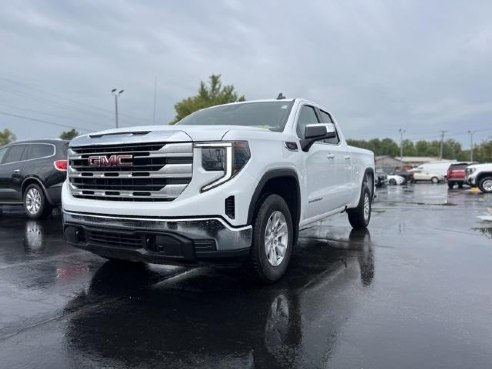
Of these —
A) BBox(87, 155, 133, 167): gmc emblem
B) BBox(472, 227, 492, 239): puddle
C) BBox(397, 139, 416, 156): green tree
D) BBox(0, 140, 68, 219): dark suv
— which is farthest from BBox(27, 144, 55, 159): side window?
BBox(397, 139, 416, 156): green tree

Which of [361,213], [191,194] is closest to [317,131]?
[191,194]

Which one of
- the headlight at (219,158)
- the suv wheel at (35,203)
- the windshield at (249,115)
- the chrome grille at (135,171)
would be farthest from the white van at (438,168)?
the chrome grille at (135,171)

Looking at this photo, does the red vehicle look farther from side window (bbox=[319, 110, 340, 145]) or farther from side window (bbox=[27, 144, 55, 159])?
side window (bbox=[27, 144, 55, 159])

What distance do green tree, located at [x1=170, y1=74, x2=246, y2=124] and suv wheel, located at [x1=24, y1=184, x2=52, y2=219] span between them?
2802cm

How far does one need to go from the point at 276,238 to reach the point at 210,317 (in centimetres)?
127

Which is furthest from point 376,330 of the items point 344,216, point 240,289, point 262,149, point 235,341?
point 344,216

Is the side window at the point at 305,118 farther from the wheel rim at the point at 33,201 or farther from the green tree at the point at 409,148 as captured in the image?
the green tree at the point at 409,148

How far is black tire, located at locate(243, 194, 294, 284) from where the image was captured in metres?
4.34

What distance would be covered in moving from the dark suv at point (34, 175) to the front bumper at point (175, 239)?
574 cm

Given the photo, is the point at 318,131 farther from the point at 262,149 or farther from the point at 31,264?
the point at 31,264

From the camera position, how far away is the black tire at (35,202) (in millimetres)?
9648

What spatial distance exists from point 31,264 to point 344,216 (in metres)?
7.29

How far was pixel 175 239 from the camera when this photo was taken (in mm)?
3961

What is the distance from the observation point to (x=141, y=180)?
4.23 m
